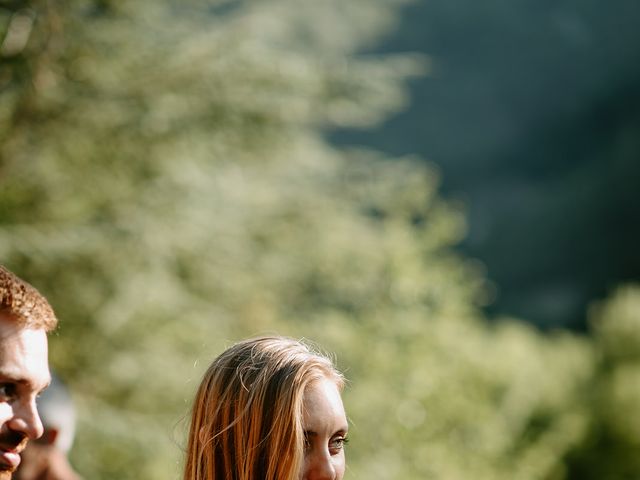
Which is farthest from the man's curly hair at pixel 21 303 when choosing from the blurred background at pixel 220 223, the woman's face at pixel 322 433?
the blurred background at pixel 220 223

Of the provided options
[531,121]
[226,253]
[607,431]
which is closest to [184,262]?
[226,253]

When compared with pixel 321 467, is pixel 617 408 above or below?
above

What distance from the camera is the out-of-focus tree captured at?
1310 inches

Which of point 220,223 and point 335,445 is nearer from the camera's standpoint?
point 335,445

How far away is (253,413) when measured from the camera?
7.22 ft

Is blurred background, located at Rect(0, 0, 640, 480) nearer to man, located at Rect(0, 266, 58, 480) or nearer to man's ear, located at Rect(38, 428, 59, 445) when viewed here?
man's ear, located at Rect(38, 428, 59, 445)

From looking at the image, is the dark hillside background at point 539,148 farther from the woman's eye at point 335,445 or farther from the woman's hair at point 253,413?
the woman's eye at point 335,445

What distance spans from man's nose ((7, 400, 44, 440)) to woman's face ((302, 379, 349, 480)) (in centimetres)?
63

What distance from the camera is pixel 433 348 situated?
15.2m

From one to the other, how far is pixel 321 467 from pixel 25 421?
27.5 inches

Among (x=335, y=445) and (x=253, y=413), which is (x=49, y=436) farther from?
(x=335, y=445)

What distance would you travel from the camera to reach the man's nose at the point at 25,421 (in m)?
2.07

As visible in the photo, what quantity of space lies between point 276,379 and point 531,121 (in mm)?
60537

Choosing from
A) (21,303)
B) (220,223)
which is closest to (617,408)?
(220,223)
